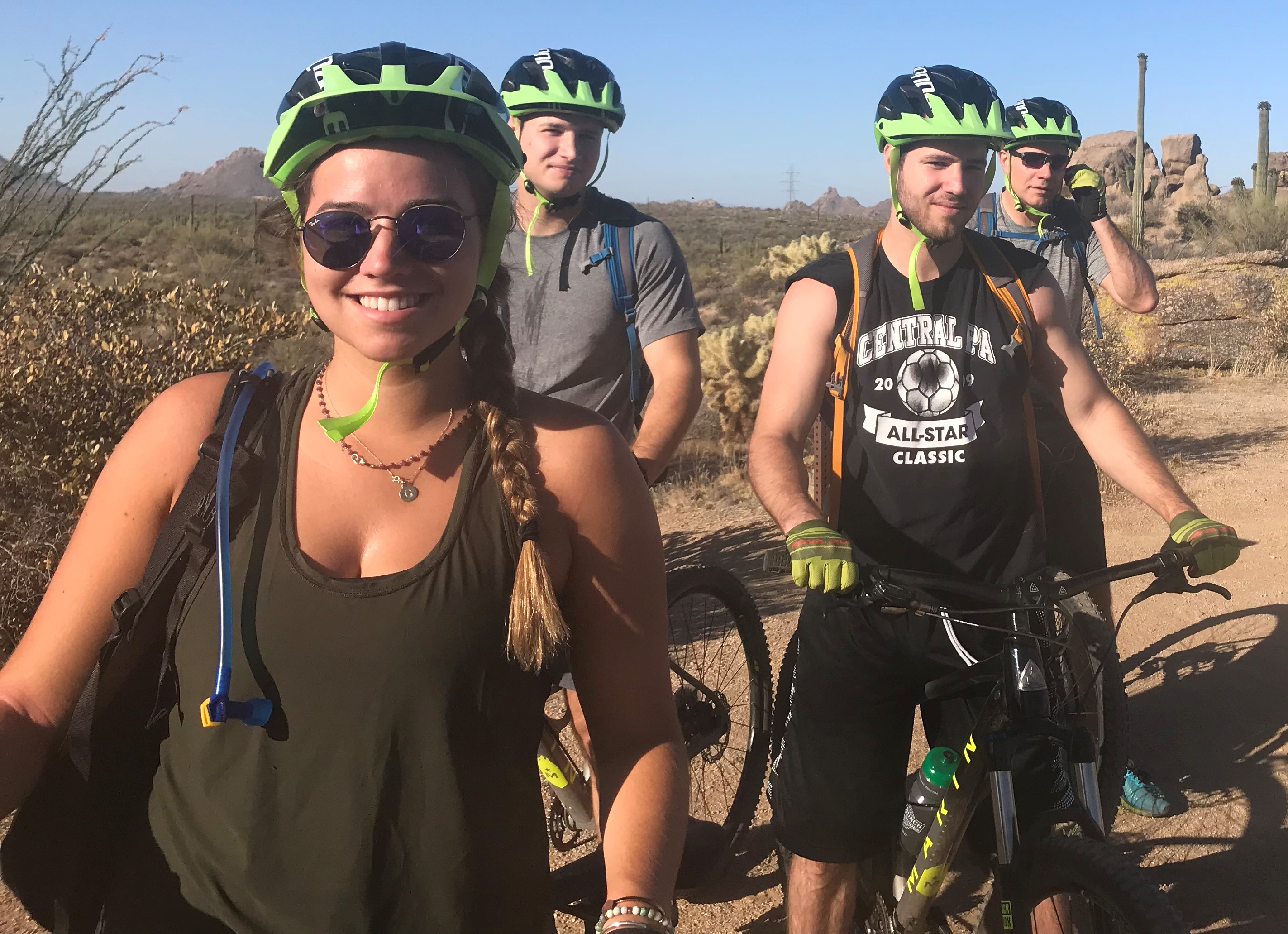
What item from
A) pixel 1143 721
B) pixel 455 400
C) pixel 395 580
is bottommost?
pixel 1143 721

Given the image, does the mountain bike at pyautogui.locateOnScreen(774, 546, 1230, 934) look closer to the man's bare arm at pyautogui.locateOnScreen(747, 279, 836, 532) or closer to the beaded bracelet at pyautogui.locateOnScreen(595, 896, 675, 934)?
the man's bare arm at pyautogui.locateOnScreen(747, 279, 836, 532)

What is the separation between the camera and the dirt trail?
141 inches

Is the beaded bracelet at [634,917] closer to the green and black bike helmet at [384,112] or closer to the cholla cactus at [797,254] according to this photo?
the green and black bike helmet at [384,112]

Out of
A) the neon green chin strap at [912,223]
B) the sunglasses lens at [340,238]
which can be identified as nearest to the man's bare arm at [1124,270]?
the neon green chin strap at [912,223]

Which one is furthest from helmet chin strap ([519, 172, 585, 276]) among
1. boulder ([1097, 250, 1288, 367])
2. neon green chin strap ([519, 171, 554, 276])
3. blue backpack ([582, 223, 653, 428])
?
boulder ([1097, 250, 1288, 367])

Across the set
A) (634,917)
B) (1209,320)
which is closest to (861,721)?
(634,917)

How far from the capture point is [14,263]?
612cm

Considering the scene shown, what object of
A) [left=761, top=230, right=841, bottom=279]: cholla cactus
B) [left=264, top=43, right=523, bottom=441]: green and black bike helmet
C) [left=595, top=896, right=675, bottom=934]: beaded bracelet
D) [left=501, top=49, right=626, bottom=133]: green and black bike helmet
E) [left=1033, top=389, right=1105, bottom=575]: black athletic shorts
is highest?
[left=761, top=230, right=841, bottom=279]: cholla cactus

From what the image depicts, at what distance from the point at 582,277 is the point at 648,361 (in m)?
0.35

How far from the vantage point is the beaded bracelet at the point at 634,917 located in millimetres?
1522

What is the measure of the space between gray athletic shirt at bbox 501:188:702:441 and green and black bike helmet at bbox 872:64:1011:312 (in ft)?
2.66

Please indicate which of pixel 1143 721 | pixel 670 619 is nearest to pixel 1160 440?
pixel 1143 721

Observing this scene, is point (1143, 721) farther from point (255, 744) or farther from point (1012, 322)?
point (255, 744)

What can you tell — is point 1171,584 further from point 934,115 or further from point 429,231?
point 429,231
